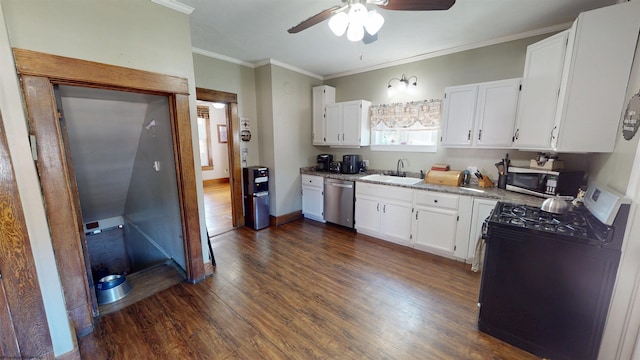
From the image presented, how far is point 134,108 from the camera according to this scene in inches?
105

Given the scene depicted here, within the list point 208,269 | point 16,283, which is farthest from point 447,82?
point 16,283

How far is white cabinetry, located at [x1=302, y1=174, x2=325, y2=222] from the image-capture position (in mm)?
4105

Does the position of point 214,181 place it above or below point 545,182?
below

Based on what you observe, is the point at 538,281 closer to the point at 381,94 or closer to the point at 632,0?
the point at 632,0

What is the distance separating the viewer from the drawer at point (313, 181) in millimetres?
4068

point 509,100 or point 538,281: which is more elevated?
point 509,100

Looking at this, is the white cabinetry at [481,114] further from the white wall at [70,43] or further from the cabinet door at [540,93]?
the white wall at [70,43]

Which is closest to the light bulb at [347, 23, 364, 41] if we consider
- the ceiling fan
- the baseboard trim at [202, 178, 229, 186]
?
the ceiling fan

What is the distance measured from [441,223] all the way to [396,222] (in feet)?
1.88

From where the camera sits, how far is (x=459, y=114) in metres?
2.98

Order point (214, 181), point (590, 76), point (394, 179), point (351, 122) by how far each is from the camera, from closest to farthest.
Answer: point (590, 76) → point (394, 179) → point (351, 122) → point (214, 181)

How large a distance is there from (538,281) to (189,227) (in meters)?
2.93

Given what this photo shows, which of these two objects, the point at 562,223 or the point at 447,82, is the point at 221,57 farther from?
the point at 562,223

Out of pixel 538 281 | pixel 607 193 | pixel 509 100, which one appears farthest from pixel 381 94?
pixel 538 281
